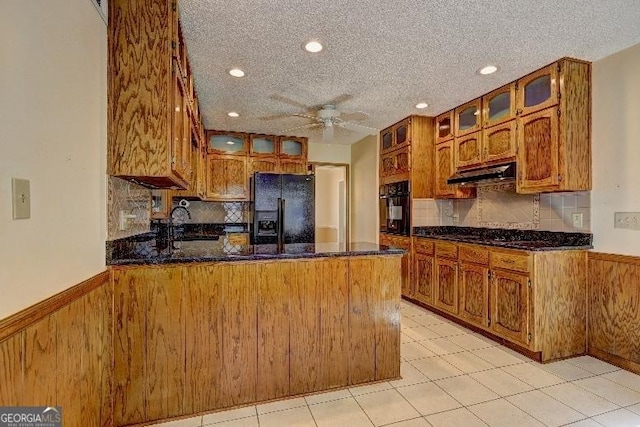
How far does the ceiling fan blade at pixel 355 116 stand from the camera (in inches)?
157

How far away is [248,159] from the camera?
4.98m

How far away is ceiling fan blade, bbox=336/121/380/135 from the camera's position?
4.29 m

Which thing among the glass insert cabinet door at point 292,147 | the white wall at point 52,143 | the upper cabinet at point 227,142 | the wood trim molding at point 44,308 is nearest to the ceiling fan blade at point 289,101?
the glass insert cabinet door at point 292,147

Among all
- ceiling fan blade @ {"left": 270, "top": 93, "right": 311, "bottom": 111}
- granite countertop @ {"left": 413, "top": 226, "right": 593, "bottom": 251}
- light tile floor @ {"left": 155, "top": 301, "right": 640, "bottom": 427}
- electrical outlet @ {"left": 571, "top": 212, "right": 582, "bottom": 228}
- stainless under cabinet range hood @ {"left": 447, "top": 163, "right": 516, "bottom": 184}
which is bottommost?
light tile floor @ {"left": 155, "top": 301, "right": 640, "bottom": 427}

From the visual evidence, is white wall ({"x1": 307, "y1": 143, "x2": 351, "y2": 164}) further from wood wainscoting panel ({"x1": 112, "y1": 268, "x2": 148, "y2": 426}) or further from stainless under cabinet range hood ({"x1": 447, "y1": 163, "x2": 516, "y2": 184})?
wood wainscoting panel ({"x1": 112, "y1": 268, "x2": 148, "y2": 426})

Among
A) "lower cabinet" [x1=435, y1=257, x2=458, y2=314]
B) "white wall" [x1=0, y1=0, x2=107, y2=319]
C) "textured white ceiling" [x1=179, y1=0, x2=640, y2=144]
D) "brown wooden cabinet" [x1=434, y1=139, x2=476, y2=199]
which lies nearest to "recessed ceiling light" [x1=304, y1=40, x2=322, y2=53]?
"textured white ceiling" [x1=179, y1=0, x2=640, y2=144]

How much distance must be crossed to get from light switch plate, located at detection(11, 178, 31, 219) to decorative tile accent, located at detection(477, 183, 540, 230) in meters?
3.71

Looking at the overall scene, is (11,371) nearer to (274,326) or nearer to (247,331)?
(247,331)

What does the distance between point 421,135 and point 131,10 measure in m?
3.36

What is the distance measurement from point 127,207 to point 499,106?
3.39 meters

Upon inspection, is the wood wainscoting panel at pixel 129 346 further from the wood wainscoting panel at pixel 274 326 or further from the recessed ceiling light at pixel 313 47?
the recessed ceiling light at pixel 313 47

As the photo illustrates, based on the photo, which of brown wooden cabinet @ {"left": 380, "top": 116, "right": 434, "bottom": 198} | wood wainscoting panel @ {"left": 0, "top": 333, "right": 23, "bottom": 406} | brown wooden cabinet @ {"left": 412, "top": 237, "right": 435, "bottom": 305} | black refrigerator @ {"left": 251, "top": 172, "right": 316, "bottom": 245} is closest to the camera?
wood wainscoting panel @ {"left": 0, "top": 333, "right": 23, "bottom": 406}

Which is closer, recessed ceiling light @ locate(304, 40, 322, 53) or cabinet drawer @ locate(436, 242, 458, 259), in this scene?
recessed ceiling light @ locate(304, 40, 322, 53)

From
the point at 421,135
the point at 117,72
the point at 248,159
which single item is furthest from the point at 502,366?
the point at 248,159
